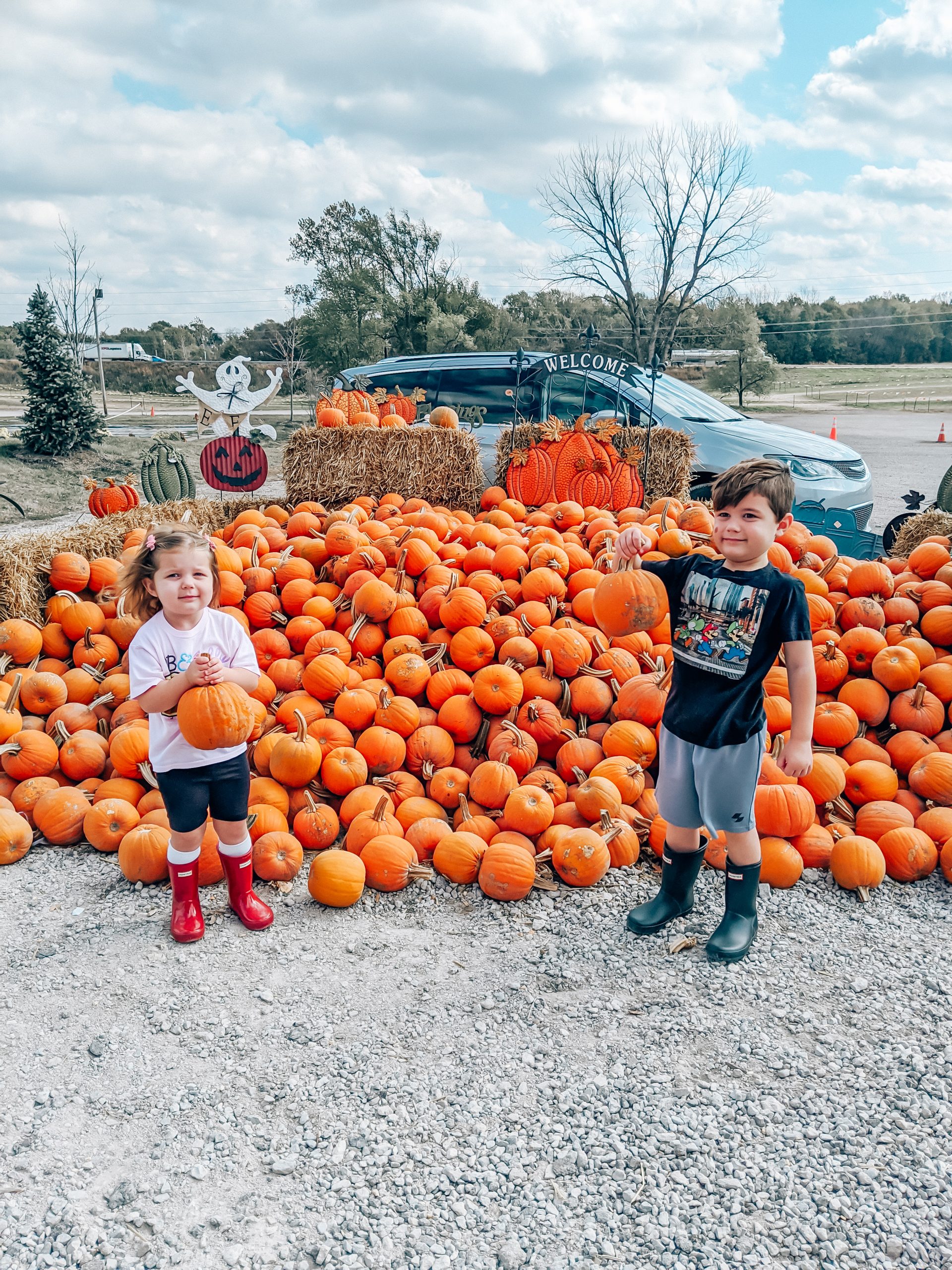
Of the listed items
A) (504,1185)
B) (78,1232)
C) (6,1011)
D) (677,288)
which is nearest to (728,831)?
(504,1185)

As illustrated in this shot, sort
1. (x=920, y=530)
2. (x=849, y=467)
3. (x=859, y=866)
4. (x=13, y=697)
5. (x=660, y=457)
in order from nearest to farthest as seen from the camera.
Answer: (x=859, y=866), (x=13, y=697), (x=920, y=530), (x=660, y=457), (x=849, y=467)

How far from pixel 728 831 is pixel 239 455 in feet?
21.2

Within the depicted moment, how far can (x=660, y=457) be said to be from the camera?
8.52m

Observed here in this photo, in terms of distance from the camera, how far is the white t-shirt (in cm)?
276

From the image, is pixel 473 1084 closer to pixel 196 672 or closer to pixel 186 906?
pixel 186 906

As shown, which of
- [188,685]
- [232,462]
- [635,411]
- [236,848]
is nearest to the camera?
[188,685]

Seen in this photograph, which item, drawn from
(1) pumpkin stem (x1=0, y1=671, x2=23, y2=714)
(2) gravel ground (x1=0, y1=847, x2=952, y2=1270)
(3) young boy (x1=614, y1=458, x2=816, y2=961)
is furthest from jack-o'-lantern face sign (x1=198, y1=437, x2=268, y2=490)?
(3) young boy (x1=614, y1=458, x2=816, y2=961)

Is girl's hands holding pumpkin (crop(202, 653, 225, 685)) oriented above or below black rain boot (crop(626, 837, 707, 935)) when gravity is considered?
above

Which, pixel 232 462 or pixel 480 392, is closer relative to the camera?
pixel 232 462

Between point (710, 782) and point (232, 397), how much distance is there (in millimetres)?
6726

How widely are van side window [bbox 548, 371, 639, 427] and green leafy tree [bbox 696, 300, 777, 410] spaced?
28.8 meters

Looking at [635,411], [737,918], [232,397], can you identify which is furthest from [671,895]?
[635,411]

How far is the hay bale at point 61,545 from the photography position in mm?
4730

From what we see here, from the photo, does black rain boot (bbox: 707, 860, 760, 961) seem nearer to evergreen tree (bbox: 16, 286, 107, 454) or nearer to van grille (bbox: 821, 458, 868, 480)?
van grille (bbox: 821, 458, 868, 480)
